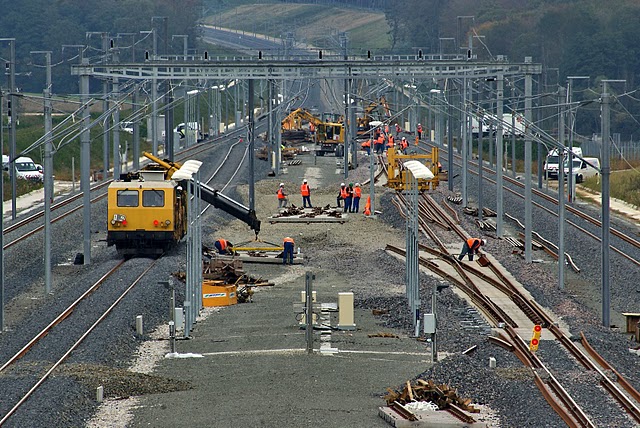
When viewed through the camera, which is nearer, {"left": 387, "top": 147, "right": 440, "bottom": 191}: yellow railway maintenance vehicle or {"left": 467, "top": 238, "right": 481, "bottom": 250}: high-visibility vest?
{"left": 467, "top": 238, "right": 481, "bottom": 250}: high-visibility vest

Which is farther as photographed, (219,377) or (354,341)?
(354,341)

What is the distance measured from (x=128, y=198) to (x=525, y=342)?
17.4m

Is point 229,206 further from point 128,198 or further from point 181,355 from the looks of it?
point 181,355

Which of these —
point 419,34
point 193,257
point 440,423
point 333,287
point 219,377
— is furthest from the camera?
point 419,34

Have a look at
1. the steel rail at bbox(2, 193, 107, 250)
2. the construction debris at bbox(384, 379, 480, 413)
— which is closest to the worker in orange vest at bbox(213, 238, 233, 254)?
the steel rail at bbox(2, 193, 107, 250)

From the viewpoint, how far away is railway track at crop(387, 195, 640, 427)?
1997 centimetres

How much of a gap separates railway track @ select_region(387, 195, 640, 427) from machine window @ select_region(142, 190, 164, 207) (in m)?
8.06

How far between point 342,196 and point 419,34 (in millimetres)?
102179

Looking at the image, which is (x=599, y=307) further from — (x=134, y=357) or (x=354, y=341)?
(x=134, y=357)

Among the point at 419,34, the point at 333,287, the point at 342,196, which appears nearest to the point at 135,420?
the point at 333,287

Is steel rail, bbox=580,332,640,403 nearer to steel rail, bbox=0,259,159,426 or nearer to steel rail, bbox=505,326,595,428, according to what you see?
steel rail, bbox=505,326,595,428

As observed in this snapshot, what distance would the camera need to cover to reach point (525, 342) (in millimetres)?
26062

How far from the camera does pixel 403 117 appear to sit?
114 metres

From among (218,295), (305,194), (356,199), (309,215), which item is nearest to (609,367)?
(218,295)
